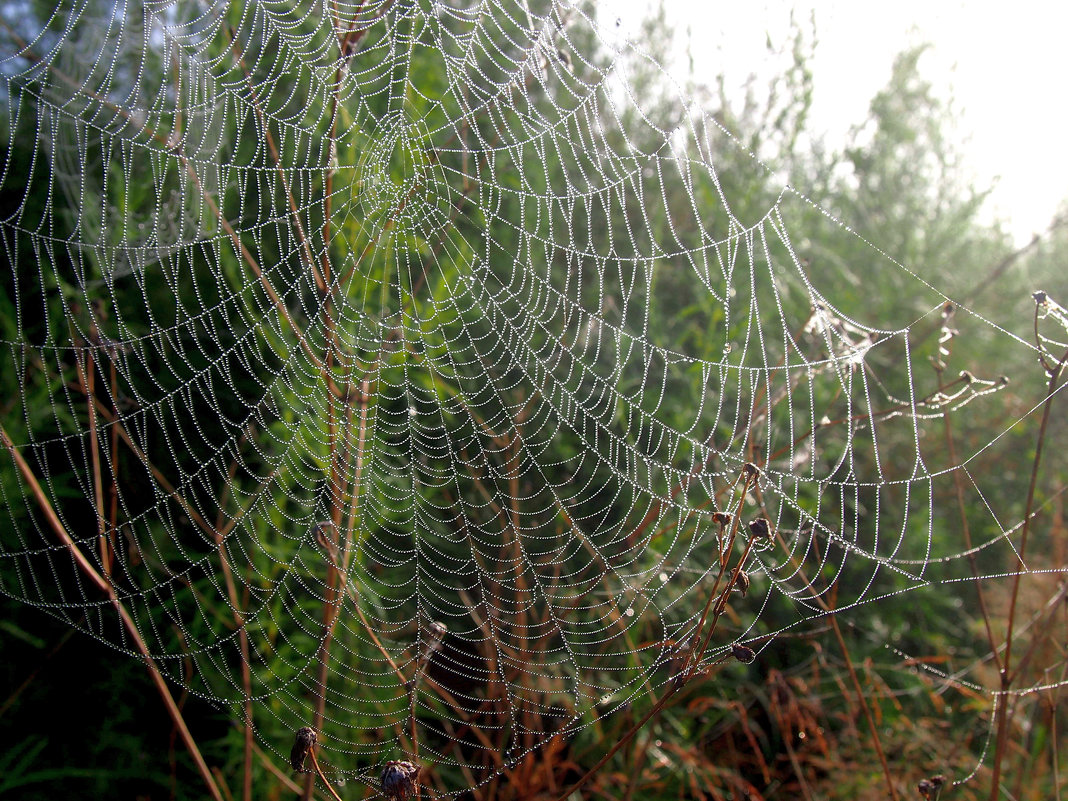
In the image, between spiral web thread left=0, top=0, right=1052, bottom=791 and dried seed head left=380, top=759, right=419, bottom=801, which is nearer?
dried seed head left=380, top=759, right=419, bottom=801

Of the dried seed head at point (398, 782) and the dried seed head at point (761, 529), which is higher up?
the dried seed head at point (761, 529)

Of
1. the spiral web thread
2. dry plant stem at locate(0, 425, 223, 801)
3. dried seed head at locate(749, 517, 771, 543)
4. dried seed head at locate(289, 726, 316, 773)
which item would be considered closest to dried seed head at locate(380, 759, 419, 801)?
dried seed head at locate(289, 726, 316, 773)

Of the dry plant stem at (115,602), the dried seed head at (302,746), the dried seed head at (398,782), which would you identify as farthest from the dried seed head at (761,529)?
the dry plant stem at (115,602)

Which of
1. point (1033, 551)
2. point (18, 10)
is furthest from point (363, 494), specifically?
point (1033, 551)

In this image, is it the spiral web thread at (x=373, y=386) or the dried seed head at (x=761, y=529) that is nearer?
the dried seed head at (x=761, y=529)

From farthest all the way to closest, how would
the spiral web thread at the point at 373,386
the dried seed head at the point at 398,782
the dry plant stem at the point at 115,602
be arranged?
1. the spiral web thread at the point at 373,386
2. the dry plant stem at the point at 115,602
3. the dried seed head at the point at 398,782

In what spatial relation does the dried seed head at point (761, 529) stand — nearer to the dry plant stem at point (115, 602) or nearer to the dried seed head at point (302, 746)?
the dried seed head at point (302, 746)

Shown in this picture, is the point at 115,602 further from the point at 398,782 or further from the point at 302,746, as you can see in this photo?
the point at 398,782

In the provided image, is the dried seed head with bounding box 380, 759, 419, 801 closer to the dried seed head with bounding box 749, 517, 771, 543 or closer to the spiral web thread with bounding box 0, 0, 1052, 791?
the dried seed head with bounding box 749, 517, 771, 543
